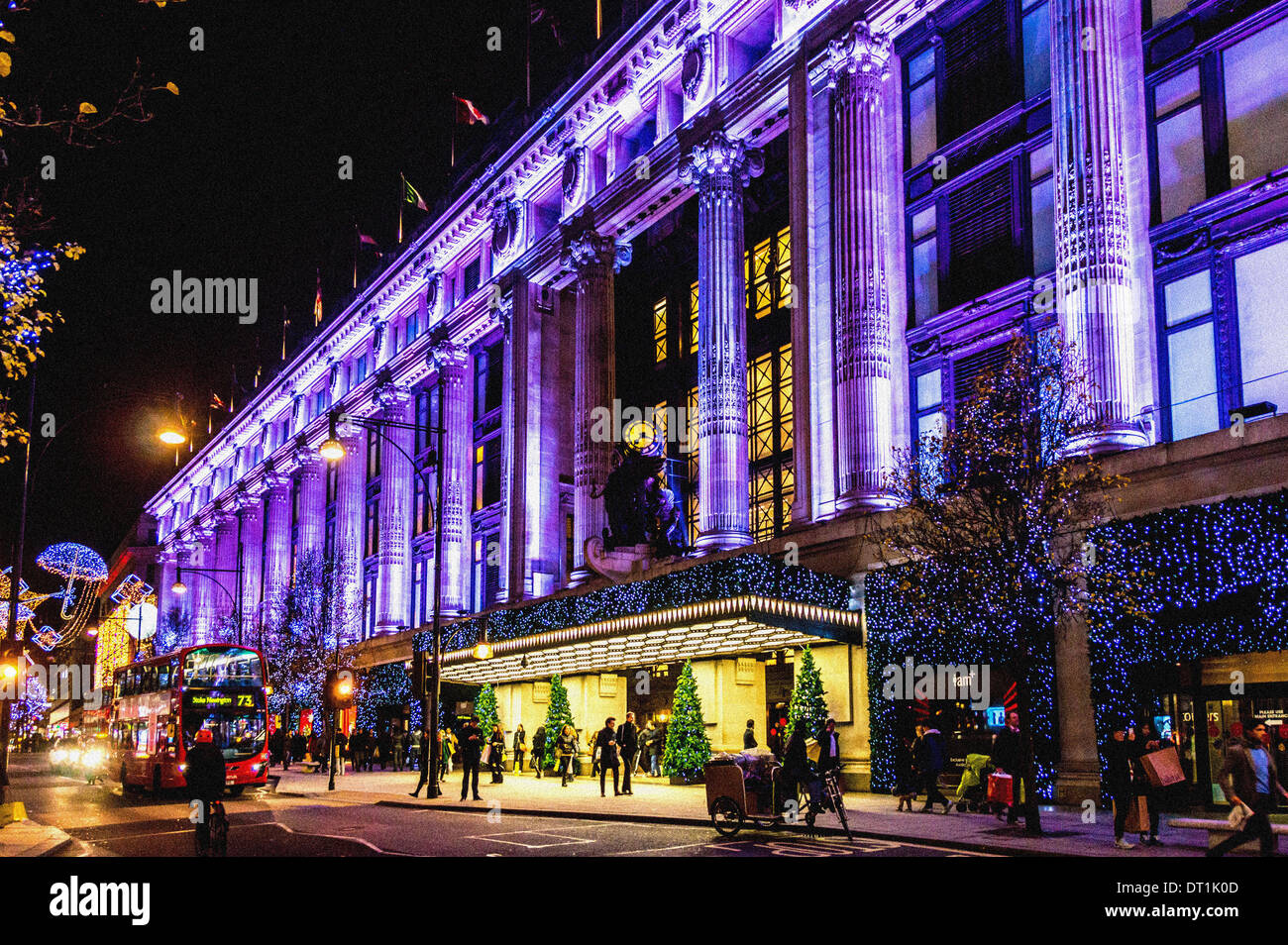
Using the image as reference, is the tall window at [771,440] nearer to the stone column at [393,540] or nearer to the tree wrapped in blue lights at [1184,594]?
the tree wrapped in blue lights at [1184,594]

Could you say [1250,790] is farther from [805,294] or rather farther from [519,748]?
[519,748]

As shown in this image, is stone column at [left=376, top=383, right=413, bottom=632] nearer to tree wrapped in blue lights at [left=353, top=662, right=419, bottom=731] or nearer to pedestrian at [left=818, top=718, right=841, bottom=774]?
tree wrapped in blue lights at [left=353, top=662, right=419, bottom=731]

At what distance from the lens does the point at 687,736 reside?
3088cm

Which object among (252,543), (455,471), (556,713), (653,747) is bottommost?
(653,747)

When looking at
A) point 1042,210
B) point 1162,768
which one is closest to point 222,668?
point 1042,210

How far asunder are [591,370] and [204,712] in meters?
18.2

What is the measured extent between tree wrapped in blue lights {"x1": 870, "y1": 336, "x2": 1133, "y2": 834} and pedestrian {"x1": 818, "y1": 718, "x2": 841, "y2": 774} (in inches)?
118

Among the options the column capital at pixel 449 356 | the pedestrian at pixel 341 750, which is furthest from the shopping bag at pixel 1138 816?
the column capital at pixel 449 356

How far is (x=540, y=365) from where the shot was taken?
46.0 m

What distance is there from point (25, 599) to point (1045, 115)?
111 feet

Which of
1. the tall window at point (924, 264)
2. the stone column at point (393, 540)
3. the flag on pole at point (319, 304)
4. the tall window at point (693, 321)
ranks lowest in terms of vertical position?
the stone column at point (393, 540)

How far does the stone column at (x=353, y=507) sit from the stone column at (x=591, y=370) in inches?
866

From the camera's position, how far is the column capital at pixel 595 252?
139ft
